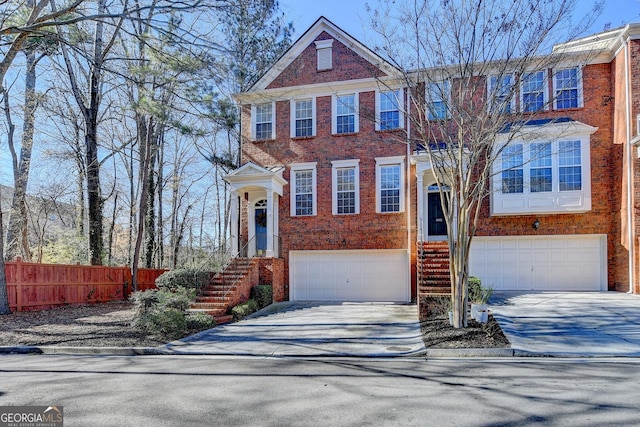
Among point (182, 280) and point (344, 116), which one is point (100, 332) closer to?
point (182, 280)

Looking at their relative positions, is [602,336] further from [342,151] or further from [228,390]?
[342,151]

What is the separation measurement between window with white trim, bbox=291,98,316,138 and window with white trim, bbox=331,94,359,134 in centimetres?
97

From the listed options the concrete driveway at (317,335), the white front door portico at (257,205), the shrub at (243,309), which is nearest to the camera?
the concrete driveway at (317,335)

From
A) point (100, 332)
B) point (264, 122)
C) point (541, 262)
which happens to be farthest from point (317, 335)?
point (264, 122)

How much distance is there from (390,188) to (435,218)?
2.12 m

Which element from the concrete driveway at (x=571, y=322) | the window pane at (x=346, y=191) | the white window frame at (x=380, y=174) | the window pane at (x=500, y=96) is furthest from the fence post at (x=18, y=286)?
the window pane at (x=500, y=96)

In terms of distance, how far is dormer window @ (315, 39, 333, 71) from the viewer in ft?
55.6

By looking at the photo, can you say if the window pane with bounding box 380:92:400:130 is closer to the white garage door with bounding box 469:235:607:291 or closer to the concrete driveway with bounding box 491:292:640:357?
the white garage door with bounding box 469:235:607:291

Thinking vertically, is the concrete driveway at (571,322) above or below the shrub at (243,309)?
above

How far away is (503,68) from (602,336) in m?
5.92

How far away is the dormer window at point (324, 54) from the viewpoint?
55.6ft

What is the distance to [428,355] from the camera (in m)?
7.84

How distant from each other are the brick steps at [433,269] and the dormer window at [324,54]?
8.15 metres

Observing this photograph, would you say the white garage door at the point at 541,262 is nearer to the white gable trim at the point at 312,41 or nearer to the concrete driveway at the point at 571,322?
the concrete driveway at the point at 571,322
